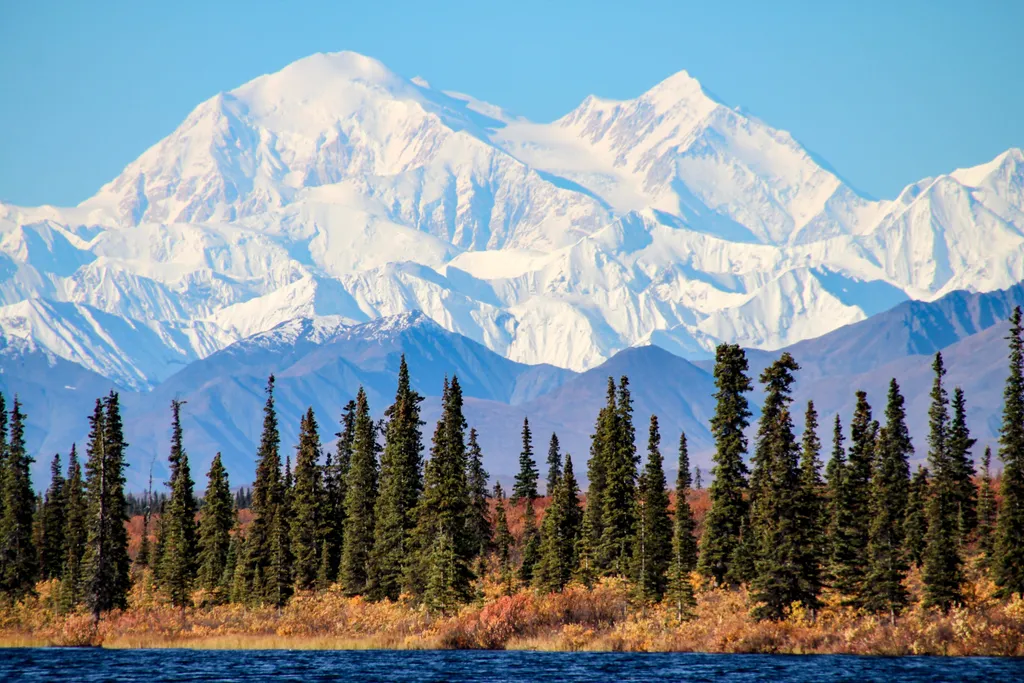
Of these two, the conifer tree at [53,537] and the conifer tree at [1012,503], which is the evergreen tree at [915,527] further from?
the conifer tree at [53,537]

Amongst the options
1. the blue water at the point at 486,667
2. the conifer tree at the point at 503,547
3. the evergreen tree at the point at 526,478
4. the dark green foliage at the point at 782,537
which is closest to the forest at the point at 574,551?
the dark green foliage at the point at 782,537

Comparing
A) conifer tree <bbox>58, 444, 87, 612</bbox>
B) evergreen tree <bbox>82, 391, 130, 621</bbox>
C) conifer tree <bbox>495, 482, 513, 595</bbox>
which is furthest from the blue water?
conifer tree <bbox>495, 482, 513, 595</bbox>

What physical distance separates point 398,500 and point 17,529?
103 feet

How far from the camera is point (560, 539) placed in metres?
99.6

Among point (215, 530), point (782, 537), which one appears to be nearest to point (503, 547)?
point (215, 530)

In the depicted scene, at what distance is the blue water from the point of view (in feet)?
223

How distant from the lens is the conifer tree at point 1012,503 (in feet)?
272

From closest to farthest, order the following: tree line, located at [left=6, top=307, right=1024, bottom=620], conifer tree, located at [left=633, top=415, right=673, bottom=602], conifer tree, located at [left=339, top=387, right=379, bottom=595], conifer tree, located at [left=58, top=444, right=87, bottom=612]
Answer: tree line, located at [left=6, top=307, right=1024, bottom=620]
conifer tree, located at [left=633, top=415, right=673, bottom=602]
conifer tree, located at [left=339, top=387, right=379, bottom=595]
conifer tree, located at [left=58, top=444, right=87, bottom=612]

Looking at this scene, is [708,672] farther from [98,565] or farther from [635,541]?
[98,565]

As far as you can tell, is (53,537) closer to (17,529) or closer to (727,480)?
(17,529)

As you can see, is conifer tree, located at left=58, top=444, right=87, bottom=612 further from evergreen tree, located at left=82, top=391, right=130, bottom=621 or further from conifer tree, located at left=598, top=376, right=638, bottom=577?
conifer tree, located at left=598, top=376, right=638, bottom=577

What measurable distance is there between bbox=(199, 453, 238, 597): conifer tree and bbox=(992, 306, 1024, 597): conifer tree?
61144 millimetres

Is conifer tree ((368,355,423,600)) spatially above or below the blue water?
above

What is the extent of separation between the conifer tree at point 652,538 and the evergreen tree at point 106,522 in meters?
33.0
